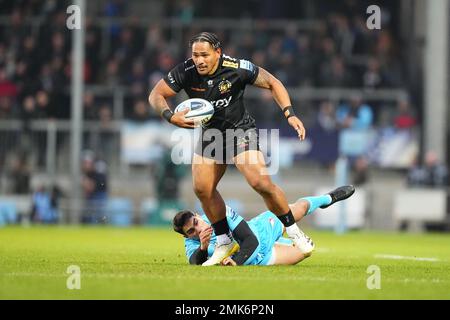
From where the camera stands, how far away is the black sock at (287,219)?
1145 centimetres

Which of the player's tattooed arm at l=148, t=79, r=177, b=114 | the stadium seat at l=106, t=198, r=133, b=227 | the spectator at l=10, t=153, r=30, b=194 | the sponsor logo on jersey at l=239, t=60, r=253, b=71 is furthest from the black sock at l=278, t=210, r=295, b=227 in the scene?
the spectator at l=10, t=153, r=30, b=194

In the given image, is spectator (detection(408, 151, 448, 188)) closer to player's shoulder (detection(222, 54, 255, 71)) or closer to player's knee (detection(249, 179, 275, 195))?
player's shoulder (detection(222, 54, 255, 71))

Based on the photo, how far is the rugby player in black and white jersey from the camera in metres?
11.3

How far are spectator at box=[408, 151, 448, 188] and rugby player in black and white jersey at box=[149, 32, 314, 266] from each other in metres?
13.2

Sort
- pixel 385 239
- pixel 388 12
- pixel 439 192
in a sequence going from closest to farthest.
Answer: pixel 385 239 < pixel 439 192 < pixel 388 12

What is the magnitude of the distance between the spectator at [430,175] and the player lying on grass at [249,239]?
489 inches

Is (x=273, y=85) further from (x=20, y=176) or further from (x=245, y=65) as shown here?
(x=20, y=176)

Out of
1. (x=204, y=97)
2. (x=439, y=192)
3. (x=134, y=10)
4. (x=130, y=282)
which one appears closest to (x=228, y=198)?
(x=439, y=192)

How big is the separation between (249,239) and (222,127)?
1.18m

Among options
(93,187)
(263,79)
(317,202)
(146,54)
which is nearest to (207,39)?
(263,79)

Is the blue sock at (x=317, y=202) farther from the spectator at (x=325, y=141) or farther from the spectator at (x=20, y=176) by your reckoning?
the spectator at (x=20, y=176)
